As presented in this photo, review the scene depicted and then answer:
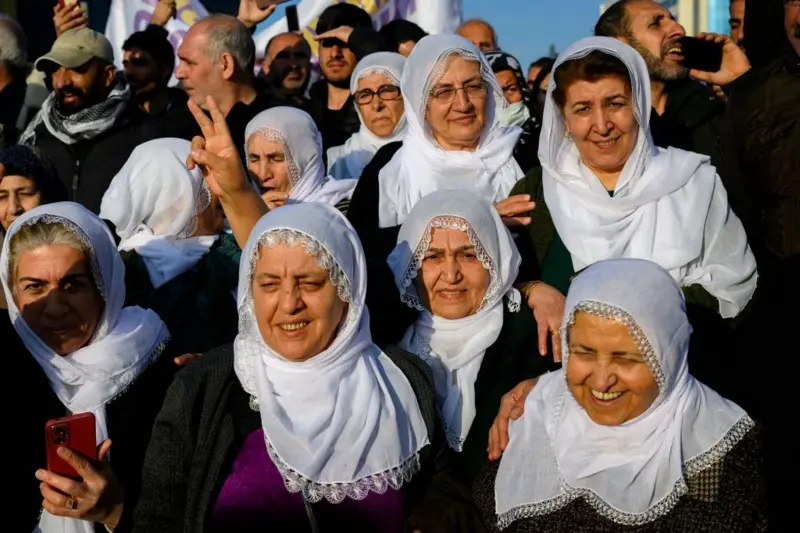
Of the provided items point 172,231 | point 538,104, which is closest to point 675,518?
point 172,231

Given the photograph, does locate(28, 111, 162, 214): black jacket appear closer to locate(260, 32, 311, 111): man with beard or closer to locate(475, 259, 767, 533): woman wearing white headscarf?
locate(260, 32, 311, 111): man with beard

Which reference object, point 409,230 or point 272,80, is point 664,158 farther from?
point 272,80

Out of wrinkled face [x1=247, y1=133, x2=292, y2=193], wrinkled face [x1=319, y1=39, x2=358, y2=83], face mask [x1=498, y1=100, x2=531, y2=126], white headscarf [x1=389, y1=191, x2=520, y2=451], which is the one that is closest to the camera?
white headscarf [x1=389, y1=191, x2=520, y2=451]

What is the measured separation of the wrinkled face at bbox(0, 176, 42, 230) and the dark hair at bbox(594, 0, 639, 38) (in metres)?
3.06

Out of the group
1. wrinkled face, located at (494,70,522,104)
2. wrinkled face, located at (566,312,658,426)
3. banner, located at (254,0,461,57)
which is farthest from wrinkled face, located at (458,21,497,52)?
wrinkled face, located at (566,312,658,426)

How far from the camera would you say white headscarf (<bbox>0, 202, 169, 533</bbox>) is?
460cm

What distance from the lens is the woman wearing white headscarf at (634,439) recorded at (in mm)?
3838

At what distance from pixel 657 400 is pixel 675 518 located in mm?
372

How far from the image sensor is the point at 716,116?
5.98 metres

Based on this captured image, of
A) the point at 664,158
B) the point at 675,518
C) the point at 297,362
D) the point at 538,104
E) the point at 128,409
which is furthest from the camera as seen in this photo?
the point at 538,104

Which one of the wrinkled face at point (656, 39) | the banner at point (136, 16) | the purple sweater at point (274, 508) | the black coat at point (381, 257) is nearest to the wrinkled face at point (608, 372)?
the purple sweater at point (274, 508)

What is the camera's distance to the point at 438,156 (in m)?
5.86

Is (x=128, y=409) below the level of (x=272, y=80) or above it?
below

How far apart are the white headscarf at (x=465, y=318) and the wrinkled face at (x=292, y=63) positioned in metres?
3.91
